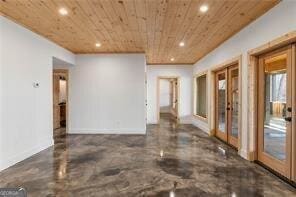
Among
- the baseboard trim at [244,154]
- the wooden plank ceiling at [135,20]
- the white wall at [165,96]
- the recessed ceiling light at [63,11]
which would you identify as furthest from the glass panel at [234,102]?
the white wall at [165,96]

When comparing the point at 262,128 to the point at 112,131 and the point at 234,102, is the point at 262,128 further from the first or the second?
the point at 112,131

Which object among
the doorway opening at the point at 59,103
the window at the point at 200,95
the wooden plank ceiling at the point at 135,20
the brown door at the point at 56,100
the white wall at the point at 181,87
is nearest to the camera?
the wooden plank ceiling at the point at 135,20

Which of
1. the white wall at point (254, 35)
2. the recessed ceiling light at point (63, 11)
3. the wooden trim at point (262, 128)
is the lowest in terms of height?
the wooden trim at point (262, 128)

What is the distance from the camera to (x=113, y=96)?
287 inches

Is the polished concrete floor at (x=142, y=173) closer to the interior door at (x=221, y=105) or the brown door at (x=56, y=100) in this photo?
the interior door at (x=221, y=105)

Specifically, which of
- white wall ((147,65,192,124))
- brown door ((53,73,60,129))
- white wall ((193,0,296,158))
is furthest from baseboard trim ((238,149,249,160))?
brown door ((53,73,60,129))

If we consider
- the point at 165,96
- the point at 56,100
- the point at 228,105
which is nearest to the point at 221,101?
the point at 228,105

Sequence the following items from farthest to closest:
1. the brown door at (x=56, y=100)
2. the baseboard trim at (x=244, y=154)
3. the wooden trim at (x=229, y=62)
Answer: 1. the brown door at (x=56, y=100)
2. the wooden trim at (x=229, y=62)
3. the baseboard trim at (x=244, y=154)

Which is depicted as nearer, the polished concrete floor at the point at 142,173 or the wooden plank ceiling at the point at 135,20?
the polished concrete floor at the point at 142,173

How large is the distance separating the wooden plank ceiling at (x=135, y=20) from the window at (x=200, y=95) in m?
2.75

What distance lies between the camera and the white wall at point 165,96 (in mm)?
16422

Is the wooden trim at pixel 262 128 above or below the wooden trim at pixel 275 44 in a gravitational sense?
below

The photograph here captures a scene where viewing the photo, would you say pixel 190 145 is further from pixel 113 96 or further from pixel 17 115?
pixel 17 115

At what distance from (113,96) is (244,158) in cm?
452
